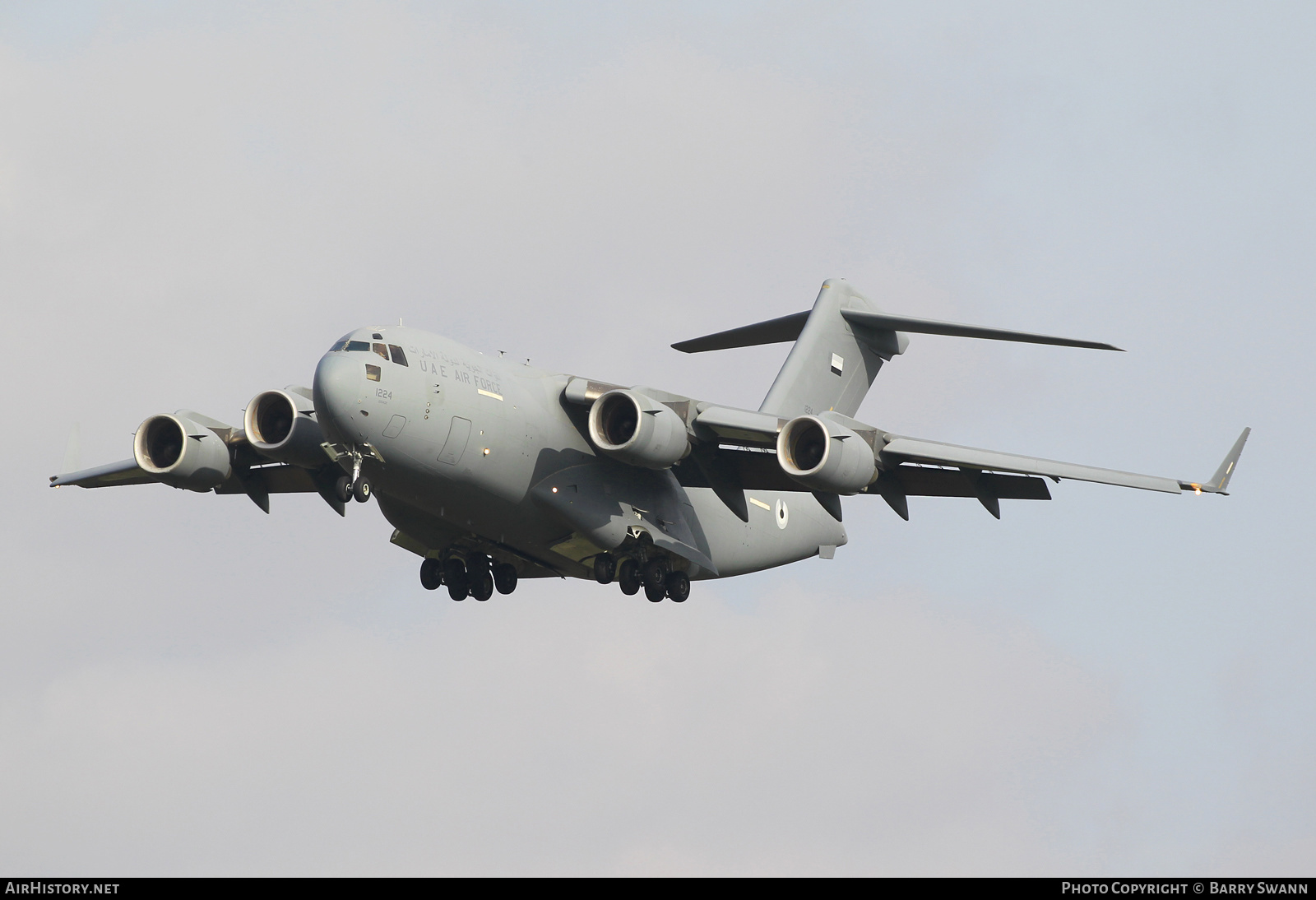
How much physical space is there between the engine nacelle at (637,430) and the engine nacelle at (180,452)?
5161mm

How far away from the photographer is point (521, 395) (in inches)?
901

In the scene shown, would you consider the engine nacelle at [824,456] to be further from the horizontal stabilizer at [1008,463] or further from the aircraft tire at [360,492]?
the aircraft tire at [360,492]

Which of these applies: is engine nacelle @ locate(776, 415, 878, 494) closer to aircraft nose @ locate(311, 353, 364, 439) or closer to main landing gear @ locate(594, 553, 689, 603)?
main landing gear @ locate(594, 553, 689, 603)

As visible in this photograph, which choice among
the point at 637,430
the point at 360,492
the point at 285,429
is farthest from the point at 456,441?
the point at 285,429

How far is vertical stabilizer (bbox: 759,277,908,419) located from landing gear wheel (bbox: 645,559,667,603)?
3.69 metres

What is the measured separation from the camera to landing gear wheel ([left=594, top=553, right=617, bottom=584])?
2403 centimetres

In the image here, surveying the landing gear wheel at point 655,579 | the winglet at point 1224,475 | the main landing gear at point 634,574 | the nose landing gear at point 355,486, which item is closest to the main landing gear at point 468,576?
the main landing gear at point 634,574

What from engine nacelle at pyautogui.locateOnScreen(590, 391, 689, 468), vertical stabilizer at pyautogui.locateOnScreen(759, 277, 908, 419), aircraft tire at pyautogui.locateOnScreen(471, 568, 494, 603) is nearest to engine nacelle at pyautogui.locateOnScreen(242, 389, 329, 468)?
aircraft tire at pyautogui.locateOnScreen(471, 568, 494, 603)

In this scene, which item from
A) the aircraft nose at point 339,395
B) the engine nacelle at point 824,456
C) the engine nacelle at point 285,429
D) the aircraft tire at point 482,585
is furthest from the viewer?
the aircraft tire at point 482,585

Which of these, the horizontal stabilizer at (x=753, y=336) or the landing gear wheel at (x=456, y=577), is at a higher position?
the horizontal stabilizer at (x=753, y=336)

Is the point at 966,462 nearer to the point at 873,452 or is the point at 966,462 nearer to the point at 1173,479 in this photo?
the point at 873,452

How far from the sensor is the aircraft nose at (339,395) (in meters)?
20.9
